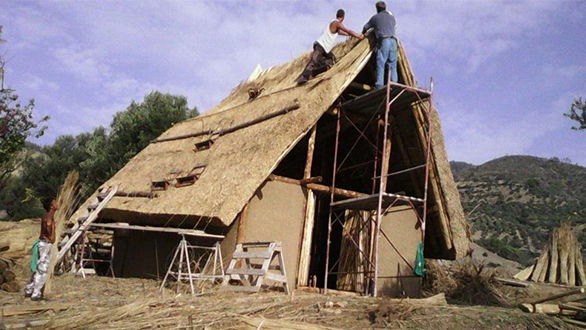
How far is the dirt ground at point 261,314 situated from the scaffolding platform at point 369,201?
8.11 feet

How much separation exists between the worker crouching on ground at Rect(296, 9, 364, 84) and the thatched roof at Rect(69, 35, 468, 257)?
29 centimetres

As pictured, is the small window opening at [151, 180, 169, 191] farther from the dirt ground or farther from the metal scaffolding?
the dirt ground

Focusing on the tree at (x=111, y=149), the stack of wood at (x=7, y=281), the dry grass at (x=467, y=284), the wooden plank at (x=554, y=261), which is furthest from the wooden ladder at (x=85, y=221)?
the tree at (x=111, y=149)

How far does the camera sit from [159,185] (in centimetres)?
1113

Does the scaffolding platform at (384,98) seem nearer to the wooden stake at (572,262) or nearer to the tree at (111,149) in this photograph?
the wooden stake at (572,262)

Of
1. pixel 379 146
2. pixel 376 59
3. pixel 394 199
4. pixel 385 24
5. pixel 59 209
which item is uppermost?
pixel 385 24

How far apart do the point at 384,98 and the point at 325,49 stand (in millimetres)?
2147

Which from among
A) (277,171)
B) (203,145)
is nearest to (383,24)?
(277,171)

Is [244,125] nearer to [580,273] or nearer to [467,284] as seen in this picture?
[467,284]

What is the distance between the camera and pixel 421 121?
35.9 feet

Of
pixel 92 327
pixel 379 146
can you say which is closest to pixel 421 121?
pixel 379 146

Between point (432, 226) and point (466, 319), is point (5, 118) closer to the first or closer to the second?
point (432, 226)

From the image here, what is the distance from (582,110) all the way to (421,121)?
4.66 metres

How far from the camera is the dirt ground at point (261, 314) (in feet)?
17.5
